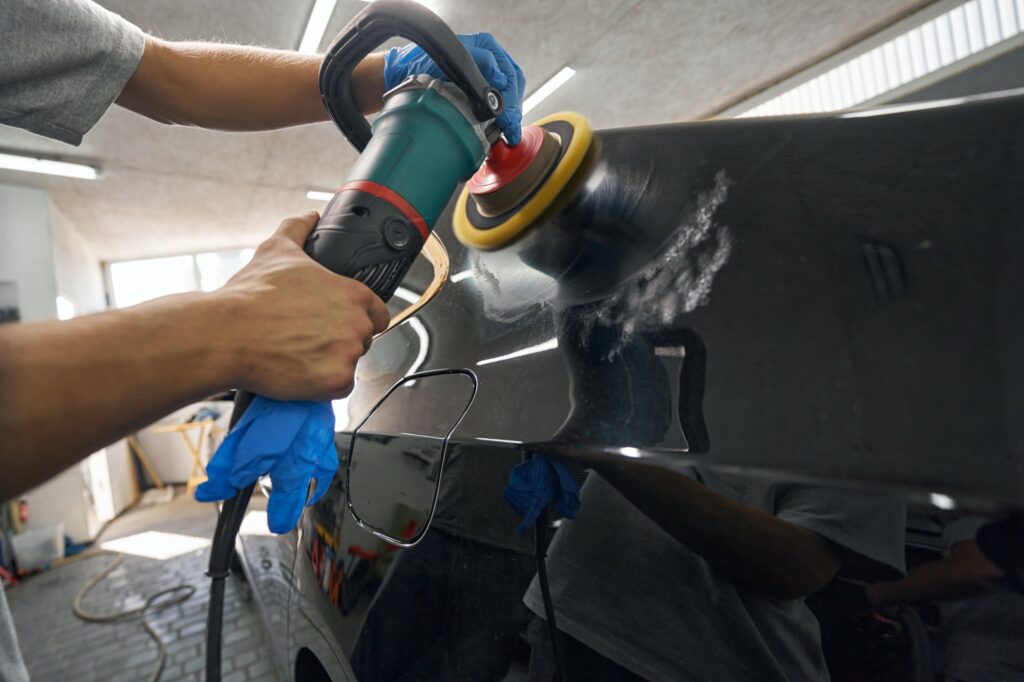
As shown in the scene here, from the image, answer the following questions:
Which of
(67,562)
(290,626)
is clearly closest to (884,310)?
(290,626)

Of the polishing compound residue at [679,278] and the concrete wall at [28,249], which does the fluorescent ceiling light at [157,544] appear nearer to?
the concrete wall at [28,249]

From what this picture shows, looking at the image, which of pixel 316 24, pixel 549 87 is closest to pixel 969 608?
pixel 316 24

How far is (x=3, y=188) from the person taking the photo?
15.9ft

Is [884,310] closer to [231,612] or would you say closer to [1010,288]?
[1010,288]

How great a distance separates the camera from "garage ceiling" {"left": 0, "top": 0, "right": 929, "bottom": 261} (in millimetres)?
3080

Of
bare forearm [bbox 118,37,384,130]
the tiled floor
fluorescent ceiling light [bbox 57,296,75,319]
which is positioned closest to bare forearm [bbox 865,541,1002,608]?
bare forearm [bbox 118,37,384,130]

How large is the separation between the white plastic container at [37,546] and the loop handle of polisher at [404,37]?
5.15 m

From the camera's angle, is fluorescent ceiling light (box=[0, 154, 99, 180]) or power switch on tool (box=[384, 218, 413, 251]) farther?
fluorescent ceiling light (box=[0, 154, 99, 180])

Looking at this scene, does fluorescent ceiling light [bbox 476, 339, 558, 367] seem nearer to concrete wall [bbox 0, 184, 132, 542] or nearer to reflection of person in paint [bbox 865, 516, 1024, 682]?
reflection of person in paint [bbox 865, 516, 1024, 682]

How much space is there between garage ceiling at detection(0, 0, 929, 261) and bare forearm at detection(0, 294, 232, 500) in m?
3.00

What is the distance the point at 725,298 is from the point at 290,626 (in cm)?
105

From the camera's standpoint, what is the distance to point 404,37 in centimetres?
56

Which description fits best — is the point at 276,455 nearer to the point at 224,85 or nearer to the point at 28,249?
the point at 224,85

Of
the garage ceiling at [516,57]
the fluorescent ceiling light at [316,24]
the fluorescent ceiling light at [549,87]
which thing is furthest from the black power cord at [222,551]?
the fluorescent ceiling light at [549,87]
